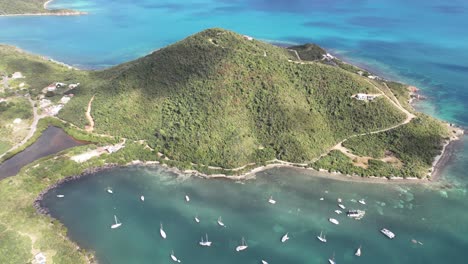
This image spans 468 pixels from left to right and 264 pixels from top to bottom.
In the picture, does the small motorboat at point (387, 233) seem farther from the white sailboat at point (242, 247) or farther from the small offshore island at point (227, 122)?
the white sailboat at point (242, 247)

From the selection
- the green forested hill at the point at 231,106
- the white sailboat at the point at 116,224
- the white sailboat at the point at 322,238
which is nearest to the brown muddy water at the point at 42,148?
the green forested hill at the point at 231,106

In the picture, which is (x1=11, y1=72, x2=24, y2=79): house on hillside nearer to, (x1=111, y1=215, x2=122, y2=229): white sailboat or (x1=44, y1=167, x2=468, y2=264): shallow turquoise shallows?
(x1=44, y1=167, x2=468, y2=264): shallow turquoise shallows

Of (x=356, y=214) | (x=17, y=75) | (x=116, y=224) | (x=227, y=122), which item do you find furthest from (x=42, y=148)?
(x=356, y=214)

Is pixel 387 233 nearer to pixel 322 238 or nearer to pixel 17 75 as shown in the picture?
pixel 322 238

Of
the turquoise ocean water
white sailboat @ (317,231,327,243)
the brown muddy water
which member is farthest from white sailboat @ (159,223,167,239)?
the brown muddy water

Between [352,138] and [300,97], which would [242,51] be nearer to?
[300,97]

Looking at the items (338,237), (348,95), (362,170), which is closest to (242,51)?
(348,95)
